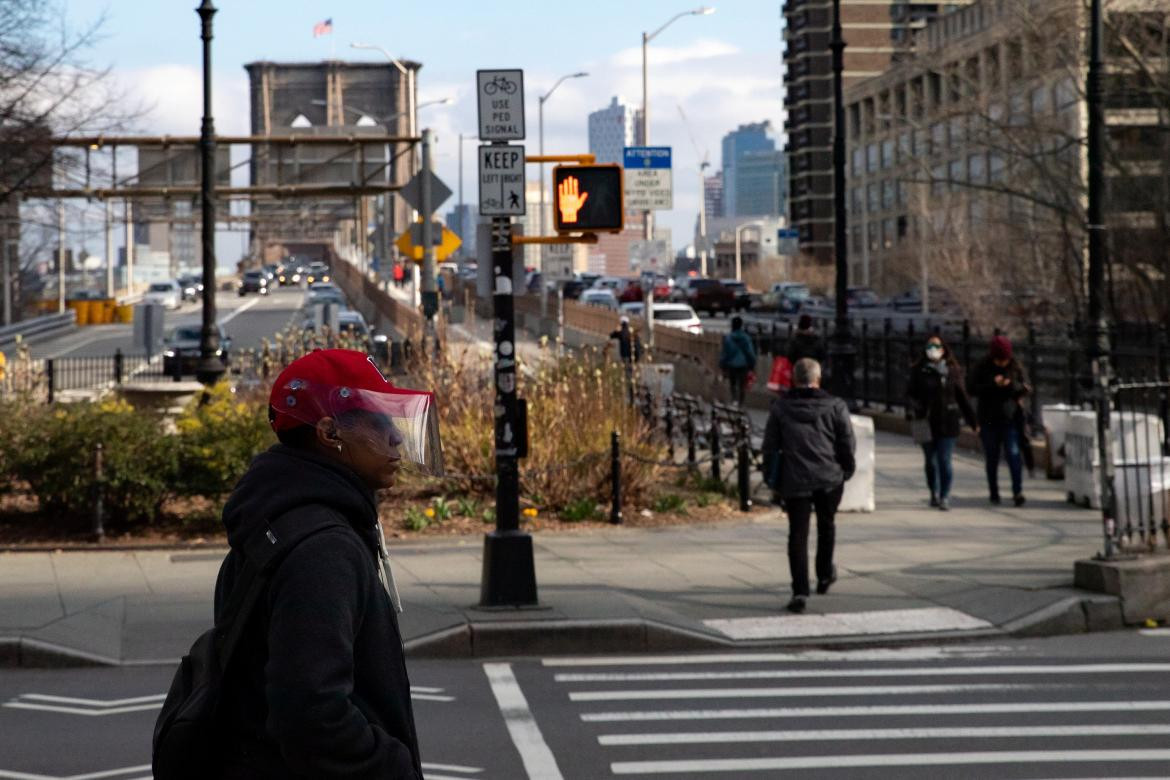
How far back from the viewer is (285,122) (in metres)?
103

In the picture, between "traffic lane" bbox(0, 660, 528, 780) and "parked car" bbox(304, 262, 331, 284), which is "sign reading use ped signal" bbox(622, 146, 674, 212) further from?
"parked car" bbox(304, 262, 331, 284)

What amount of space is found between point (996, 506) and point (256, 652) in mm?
15562

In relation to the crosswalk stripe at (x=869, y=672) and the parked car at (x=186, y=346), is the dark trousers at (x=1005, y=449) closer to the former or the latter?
the crosswalk stripe at (x=869, y=672)

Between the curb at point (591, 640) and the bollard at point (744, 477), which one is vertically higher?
the bollard at point (744, 477)

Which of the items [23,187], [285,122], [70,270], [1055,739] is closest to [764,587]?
[1055,739]

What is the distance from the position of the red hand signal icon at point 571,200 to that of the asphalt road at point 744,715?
10.7ft

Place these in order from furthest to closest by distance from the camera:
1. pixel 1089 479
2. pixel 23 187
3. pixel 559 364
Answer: pixel 23 187 < pixel 559 364 < pixel 1089 479

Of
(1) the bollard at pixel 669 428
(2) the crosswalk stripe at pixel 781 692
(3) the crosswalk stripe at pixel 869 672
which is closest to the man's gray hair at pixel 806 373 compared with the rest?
(3) the crosswalk stripe at pixel 869 672

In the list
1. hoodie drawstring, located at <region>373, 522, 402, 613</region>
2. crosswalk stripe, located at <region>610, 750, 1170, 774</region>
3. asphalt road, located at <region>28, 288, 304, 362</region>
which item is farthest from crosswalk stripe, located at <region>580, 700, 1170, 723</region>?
asphalt road, located at <region>28, 288, 304, 362</region>

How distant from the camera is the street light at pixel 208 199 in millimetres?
21656

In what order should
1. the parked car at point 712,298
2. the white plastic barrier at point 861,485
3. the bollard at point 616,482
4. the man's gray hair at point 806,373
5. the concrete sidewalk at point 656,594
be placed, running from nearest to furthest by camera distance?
the concrete sidewalk at point 656,594, the man's gray hair at point 806,373, the bollard at point 616,482, the white plastic barrier at point 861,485, the parked car at point 712,298

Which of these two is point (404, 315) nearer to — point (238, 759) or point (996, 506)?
point (996, 506)

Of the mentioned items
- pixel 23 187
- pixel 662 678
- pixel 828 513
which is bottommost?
pixel 662 678

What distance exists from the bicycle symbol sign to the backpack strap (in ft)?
27.3
